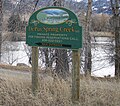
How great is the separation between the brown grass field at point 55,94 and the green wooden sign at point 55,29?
951mm

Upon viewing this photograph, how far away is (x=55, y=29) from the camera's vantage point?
5.38 meters

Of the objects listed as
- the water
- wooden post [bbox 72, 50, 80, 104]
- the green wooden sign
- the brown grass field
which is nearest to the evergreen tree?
the water

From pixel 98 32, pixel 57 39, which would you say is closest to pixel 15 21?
pixel 98 32

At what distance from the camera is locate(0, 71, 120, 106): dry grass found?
200 inches

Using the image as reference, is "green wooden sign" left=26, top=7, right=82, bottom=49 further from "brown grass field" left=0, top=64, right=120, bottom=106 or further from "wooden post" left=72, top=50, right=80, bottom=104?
"brown grass field" left=0, top=64, right=120, bottom=106

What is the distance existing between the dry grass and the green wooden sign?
95 cm

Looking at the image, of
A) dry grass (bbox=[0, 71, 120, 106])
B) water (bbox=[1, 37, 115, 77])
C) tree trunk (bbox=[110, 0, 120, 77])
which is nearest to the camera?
dry grass (bbox=[0, 71, 120, 106])

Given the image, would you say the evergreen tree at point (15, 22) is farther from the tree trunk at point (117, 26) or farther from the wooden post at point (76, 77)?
the wooden post at point (76, 77)

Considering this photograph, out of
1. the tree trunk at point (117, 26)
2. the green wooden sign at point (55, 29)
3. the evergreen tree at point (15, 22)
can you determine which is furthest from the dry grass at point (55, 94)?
the tree trunk at point (117, 26)

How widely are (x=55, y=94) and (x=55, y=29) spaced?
1.31m

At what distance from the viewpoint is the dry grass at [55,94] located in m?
5.07

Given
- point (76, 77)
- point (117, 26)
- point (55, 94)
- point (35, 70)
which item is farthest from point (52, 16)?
point (117, 26)

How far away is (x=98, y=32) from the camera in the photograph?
1912cm

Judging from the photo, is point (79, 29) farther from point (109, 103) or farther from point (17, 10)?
point (17, 10)
